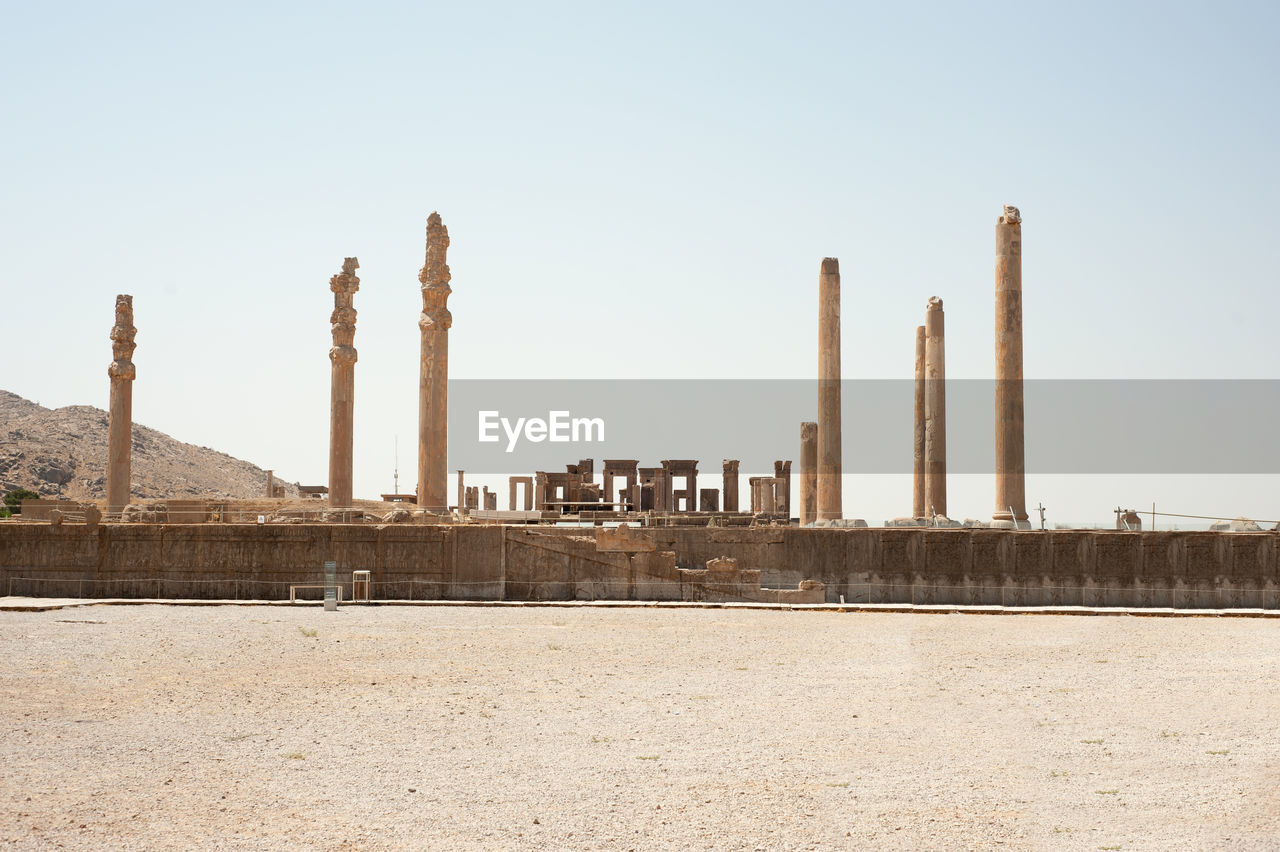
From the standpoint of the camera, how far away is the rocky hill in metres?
90.3

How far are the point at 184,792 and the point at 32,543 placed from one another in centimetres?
2043

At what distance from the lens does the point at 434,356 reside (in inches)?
1205

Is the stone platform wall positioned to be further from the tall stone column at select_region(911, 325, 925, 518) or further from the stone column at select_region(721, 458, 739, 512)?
the stone column at select_region(721, 458, 739, 512)

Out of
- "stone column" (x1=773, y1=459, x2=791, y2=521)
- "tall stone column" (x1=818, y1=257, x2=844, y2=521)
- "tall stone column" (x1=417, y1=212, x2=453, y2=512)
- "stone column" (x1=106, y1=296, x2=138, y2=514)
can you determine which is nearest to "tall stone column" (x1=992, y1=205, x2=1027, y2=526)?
"tall stone column" (x1=818, y1=257, x2=844, y2=521)

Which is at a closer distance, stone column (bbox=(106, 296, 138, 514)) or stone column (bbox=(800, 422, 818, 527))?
stone column (bbox=(106, 296, 138, 514))

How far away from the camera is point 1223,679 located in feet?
50.9

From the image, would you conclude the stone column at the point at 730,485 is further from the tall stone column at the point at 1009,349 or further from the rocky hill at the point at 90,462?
the rocky hill at the point at 90,462

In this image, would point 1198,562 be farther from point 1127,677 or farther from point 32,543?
point 32,543

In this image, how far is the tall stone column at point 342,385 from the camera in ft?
103

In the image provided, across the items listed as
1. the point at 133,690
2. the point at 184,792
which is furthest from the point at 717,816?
the point at 133,690

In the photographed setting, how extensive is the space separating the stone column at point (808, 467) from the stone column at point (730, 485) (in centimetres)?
1184

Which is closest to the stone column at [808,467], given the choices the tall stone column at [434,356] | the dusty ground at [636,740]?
the tall stone column at [434,356]

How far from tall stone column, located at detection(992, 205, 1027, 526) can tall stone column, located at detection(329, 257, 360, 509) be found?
627 inches

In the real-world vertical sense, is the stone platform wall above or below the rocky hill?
below
